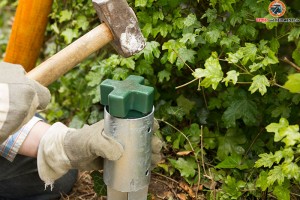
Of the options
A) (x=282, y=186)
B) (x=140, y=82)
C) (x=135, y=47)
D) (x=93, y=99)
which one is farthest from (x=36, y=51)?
(x=282, y=186)

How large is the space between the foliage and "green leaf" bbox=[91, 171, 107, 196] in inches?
16.4

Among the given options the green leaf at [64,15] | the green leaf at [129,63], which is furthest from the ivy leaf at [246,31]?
the green leaf at [64,15]

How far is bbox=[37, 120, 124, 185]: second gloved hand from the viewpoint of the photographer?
1.91 meters

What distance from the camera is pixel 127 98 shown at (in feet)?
5.98

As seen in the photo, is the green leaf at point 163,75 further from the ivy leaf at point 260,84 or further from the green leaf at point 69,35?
the green leaf at point 69,35

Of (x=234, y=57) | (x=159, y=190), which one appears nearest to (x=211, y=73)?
(x=234, y=57)

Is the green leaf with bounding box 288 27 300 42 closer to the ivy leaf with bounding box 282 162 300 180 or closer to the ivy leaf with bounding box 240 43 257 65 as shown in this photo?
the ivy leaf with bounding box 240 43 257 65

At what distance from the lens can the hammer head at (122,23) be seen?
2.10 m

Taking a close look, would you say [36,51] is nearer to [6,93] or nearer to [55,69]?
[55,69]

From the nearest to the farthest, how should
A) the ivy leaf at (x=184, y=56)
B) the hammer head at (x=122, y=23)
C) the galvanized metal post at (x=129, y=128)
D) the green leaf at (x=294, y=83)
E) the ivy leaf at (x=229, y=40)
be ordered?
the green leaf at (x=294, y=83)
the galvanized metal post at (x=129, y=128)
the hammer head at (x=122, y=23)
the ivy leaf at (x=229, y=40)
the ivy leaf at (x=184, y=56)

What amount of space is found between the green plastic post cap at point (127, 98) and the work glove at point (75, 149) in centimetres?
14

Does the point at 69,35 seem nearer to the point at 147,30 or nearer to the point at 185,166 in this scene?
the point at 147,30

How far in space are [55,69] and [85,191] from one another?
882 millimetres

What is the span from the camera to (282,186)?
2.12 meters
